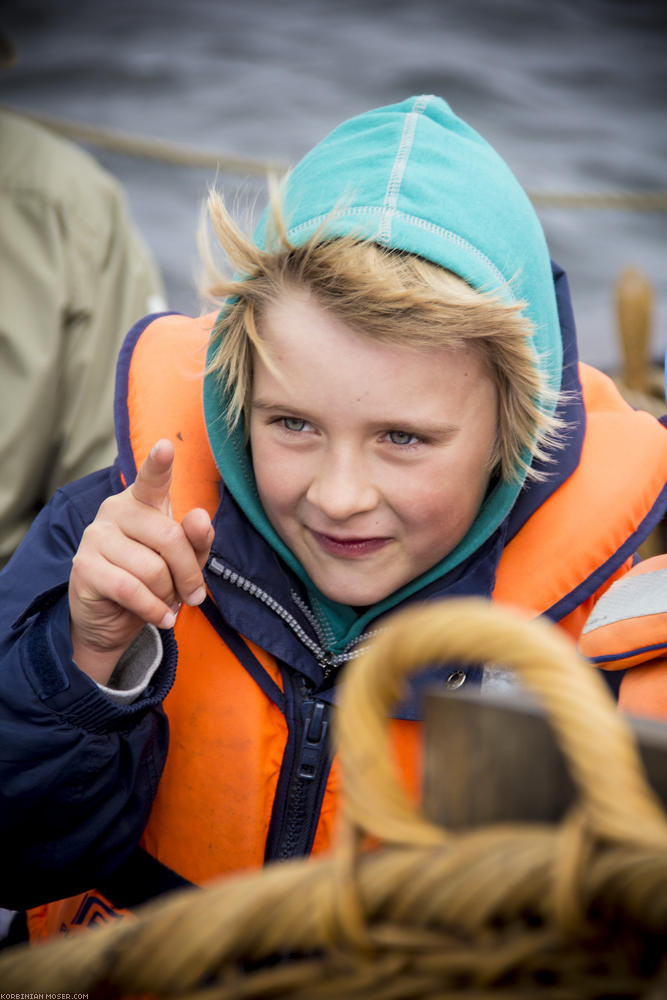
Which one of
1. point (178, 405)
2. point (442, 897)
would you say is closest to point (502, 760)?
point (442, 897)

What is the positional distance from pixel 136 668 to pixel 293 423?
323 mm

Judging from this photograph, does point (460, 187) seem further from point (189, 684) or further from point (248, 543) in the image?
point (189, 684)

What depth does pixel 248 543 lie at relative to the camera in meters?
1.22

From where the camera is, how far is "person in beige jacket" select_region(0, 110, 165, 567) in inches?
76.6

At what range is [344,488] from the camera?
3.44ft

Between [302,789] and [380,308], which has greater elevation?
[380,308]

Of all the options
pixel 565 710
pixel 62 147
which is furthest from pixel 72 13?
pixel 565 710

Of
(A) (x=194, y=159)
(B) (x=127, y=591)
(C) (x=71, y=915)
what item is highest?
(A) (x=194, y=159)

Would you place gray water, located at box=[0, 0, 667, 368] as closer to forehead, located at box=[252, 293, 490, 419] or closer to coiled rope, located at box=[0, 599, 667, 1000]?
forehead, located at box=[252, 293, 490, 419]

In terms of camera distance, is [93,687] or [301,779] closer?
[93,687]

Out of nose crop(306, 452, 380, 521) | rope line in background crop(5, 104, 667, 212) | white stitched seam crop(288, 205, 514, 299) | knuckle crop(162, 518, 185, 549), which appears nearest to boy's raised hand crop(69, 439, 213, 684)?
knuckle crop(162, 518, 185, 549)

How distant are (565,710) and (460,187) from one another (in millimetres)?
849

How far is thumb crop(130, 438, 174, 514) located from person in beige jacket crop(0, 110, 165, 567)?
1062 mm

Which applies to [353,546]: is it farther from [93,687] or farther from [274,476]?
[93,687]
